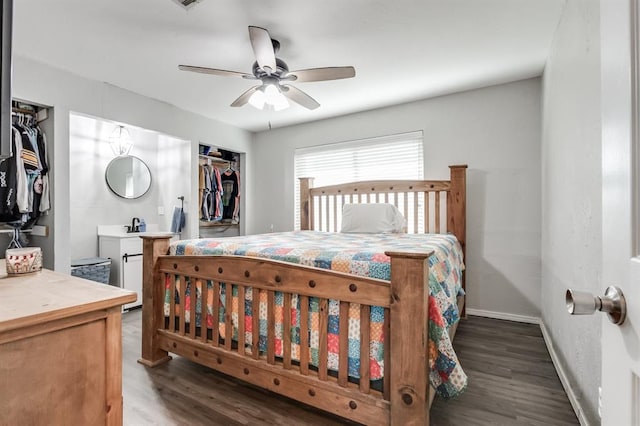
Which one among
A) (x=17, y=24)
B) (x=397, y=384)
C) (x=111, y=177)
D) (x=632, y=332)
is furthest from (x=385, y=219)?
(x=111, y=177)

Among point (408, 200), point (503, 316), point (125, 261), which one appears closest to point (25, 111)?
point (125, 261)

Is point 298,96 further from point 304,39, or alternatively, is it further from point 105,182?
point 105,182

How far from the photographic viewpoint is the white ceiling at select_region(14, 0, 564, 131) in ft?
6.43

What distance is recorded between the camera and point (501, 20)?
2119mm

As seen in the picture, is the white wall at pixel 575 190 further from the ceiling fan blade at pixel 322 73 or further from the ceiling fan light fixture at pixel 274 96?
Result: the ceiling fan light fixture at pixel 274 96

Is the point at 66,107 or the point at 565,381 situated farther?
the point at 66,107

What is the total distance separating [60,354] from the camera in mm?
748

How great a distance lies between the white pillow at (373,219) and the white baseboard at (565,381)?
57.6 inches

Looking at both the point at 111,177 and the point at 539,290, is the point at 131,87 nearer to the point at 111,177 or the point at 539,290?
the point at 111,177

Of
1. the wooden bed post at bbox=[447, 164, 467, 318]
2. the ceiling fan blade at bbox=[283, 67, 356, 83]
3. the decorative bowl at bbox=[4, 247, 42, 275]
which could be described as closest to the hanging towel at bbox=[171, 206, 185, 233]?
the ceiling fan blade at bbox=[283, 67, 356, 83]

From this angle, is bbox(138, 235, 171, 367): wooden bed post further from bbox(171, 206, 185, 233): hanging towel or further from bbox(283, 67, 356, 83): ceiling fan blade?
bbox(171, 206, 185, 233): hanging towel

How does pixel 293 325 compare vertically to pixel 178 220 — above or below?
below

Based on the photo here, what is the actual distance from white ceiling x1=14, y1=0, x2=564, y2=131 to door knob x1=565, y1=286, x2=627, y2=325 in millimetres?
1964

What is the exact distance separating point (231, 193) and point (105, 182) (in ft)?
5.16
